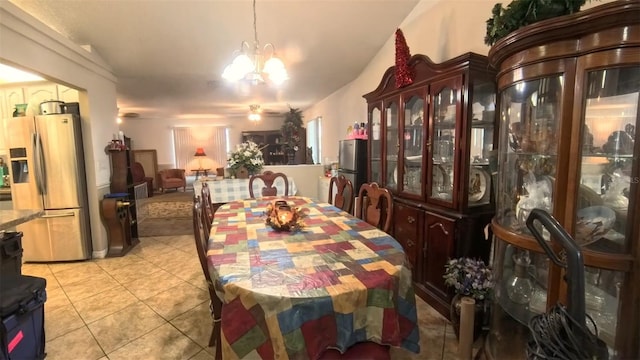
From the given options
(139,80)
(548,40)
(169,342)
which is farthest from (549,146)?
(139,80)

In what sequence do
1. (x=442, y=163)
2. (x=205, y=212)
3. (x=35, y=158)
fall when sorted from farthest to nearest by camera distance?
1. (x=35, y=158)
2. (x=442, y=163)
3. (x=205, y=212)

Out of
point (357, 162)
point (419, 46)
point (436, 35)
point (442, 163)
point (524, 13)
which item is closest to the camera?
point (524, 13)

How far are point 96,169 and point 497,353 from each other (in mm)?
4273

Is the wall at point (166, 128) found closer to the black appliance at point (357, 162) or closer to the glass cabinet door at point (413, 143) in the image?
the black appliance at point (357, 162)

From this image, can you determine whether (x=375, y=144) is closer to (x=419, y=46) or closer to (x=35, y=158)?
(x=419, y=46)

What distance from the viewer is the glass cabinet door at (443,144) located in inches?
84.0

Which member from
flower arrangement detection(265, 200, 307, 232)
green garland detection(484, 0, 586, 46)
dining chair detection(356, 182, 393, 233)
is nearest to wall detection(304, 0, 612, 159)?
green garland detection(484, 0, 586, 46)

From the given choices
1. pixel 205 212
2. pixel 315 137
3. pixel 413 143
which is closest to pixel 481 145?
pixel 413 143

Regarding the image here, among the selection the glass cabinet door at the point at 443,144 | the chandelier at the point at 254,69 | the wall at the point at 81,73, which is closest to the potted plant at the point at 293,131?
the wall at the point at 81,73

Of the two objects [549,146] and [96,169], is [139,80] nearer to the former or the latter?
[96,169]

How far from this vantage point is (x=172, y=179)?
8.34 meters

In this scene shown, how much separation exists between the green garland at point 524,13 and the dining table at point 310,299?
1.21m

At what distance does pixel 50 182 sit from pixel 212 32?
2.50m

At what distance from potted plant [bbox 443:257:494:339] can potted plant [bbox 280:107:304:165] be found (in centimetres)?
629
